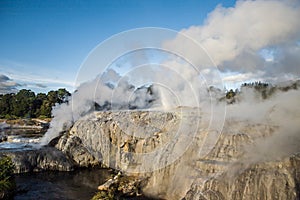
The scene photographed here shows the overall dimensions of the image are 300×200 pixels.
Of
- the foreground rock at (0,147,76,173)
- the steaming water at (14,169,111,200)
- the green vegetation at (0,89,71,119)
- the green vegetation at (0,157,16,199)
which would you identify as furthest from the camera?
the green vegetation at (0,89,71,119)

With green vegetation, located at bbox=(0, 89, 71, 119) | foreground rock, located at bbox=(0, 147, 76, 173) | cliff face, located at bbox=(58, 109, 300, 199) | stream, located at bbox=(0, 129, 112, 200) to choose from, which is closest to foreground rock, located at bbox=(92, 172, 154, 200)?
cliff face, located at bbox=(58, 109, 300, 199)

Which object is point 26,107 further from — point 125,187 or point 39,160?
point 125,187

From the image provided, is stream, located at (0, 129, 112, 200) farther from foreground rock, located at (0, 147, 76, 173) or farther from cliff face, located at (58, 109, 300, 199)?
cliff face, located at (58, 109, 300, 199)

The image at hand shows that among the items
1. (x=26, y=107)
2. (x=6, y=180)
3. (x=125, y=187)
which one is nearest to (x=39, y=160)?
(x=6, y=180)

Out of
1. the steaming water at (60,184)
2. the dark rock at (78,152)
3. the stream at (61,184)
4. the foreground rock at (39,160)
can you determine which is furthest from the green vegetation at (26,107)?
the steaming water at (60,184)

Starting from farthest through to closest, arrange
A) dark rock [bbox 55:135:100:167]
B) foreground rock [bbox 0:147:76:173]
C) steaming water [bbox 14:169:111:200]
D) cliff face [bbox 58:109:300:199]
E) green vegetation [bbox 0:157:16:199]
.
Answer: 1. dark rock [bbox 55:135:100:167]
2. foreground rock [bbox 0:147:76:173]
3. steaming water [bbox 14:169:111:200]
4. green vegetation [bbox 0:157:16:199]
5. cliff face [bbox 58:109:300:199]

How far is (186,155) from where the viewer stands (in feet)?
61.1

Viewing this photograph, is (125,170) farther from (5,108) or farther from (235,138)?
(5,108)

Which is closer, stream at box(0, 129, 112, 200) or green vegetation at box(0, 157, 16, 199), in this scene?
green vegetation at box(0, 157, 16, 199)

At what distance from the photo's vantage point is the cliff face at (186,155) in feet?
42.4

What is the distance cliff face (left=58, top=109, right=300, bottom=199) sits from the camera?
12.9 m

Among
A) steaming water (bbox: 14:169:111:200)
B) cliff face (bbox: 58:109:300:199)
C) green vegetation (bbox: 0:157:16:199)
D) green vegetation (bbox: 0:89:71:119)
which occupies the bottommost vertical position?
steaming water (bbox: 14:169:111:200)

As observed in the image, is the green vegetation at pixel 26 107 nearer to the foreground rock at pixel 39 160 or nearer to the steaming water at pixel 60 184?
the foreground rock at pixel 39 160

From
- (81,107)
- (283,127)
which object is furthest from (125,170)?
(81,107)
